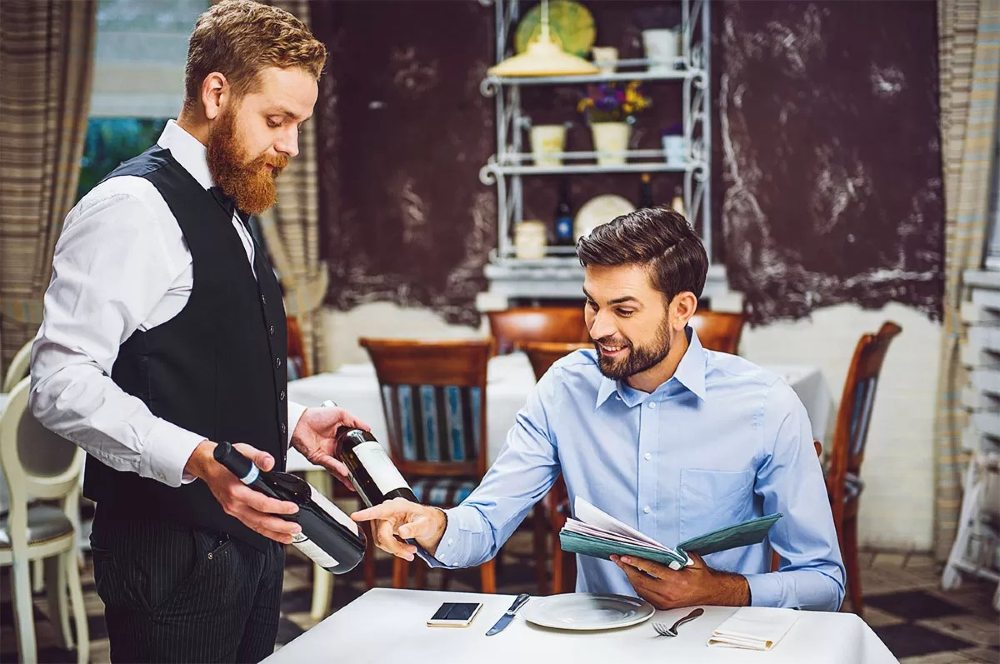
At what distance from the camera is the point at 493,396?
12.6 feet

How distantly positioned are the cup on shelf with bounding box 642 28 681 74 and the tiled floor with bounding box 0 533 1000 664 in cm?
205

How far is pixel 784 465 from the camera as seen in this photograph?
196cm

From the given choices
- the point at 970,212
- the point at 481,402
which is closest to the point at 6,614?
the point at 481,402

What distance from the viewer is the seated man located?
1.94 m

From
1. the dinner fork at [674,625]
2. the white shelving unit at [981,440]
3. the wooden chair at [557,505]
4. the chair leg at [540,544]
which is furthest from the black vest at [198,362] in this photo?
the white shelving unit at [981,440]

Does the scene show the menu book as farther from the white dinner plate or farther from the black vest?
the black vest

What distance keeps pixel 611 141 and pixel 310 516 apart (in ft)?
12.2

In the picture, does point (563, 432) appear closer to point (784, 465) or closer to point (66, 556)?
point (784, 465)

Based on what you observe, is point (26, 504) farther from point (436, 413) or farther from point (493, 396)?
point (493, 396)

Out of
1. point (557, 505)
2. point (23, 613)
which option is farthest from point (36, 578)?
point (557, 505)

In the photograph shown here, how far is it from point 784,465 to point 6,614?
3121 millimetres

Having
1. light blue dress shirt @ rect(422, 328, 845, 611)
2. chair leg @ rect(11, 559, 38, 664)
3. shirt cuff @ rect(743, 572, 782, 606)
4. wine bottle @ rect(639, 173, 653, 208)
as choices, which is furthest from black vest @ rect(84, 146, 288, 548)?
wine bottle @ rect(639, 173, 653, 208)

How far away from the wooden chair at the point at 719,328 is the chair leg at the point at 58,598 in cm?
219

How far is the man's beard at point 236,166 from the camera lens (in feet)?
5.75
